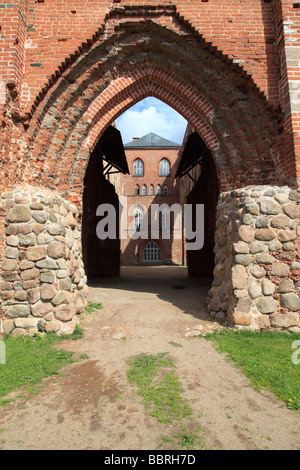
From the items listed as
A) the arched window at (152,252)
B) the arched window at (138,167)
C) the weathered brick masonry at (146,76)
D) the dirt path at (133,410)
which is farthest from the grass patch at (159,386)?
the arched window at (138,167)

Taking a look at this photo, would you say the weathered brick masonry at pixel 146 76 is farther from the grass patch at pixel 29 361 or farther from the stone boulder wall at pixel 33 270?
the grass patch at pixel 29 361

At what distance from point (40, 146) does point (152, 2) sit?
3.86 meters

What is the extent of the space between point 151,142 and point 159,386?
2987cm

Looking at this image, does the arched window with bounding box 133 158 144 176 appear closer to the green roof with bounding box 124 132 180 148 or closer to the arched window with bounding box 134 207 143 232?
the green roof with bounding box 124 132 180 148

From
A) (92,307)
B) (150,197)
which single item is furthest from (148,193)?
(92,307)

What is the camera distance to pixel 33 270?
432cm

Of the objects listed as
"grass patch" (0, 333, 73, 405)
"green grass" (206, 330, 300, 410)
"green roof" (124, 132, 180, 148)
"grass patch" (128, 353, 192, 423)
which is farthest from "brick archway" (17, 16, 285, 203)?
"green roof" (124, 132, 180, 148)

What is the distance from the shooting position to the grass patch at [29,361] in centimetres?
280

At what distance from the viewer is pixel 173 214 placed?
2708 cm

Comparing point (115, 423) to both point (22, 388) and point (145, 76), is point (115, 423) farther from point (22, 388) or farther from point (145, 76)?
point (145, 76)

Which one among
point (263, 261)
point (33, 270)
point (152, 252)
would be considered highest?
point (263, 261)

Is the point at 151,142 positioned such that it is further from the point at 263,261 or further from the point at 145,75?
the point at 263,261

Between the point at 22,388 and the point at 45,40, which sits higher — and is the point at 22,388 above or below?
below
